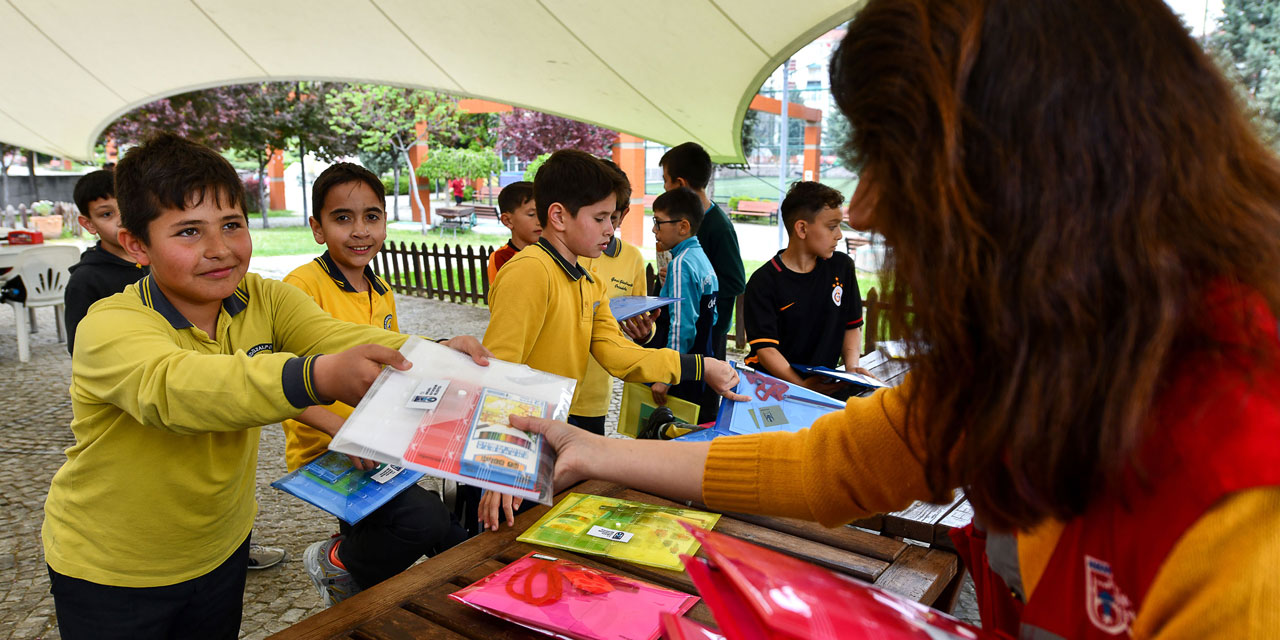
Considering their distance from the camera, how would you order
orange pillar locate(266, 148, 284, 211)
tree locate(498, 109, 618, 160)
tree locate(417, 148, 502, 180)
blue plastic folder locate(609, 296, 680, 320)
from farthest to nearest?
1. orange pillar locate(266, 148, 284, 211)
2. tree locate(417, 148, 502, 180)
3. tree locate(498, 109, 618, 160)
4. blue plastic folder locate(609, 296, 680, 320)

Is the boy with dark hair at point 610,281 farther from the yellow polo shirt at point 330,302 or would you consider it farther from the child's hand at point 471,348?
the child's hand at point 471,348

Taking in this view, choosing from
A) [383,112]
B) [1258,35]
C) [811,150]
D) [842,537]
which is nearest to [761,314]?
[842,537]

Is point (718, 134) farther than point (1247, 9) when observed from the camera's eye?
No

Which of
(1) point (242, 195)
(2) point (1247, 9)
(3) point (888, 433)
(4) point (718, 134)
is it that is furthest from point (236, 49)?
(2) point (1247, 9)

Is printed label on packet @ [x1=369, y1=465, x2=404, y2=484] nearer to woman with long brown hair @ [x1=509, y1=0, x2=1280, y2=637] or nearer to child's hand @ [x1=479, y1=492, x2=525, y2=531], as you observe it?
child's hand @ [x1=479, y1=492, x2=525, y2=531]

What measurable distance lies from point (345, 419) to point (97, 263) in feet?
7.95

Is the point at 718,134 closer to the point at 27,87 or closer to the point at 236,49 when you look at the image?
the point at 236,49

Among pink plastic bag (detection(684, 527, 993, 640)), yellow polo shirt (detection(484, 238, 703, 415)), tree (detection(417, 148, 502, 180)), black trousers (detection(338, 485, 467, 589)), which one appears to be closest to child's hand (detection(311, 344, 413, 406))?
pink plastic bag (detection(684, 527, 993, 640))

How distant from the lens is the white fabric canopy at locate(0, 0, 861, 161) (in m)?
4.66

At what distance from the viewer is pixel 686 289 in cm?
448

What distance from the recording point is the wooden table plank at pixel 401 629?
53.1 inches

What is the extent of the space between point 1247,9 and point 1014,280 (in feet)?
99.3

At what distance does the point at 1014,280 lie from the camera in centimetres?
79

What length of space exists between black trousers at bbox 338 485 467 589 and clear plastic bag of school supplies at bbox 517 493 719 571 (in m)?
0.66
